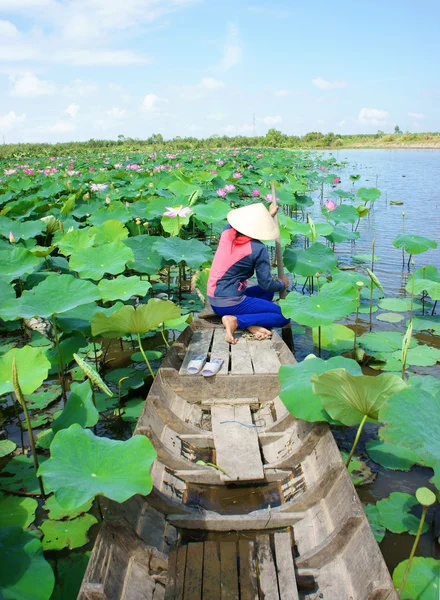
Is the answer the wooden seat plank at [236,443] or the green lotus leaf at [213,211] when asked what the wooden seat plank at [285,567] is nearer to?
the wooden seat plank at [236,443]

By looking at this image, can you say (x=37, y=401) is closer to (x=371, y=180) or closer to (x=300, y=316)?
(x=300, y=316)

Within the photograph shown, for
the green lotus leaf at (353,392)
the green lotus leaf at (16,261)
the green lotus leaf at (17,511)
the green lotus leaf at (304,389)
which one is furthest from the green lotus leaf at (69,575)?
the green lotus leaf at (16,261)

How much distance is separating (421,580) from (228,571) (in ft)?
2.41

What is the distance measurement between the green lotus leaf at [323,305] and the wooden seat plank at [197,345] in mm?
717

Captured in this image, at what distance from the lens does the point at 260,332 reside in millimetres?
3775

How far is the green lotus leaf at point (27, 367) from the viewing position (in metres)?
2.33

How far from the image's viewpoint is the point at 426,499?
1.34 m

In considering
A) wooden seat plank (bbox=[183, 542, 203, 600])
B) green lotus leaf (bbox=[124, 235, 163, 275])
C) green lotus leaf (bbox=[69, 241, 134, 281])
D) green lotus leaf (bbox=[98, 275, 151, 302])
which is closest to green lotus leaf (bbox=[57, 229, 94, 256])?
green lotus leaf (bbox=[124, 235, 163, 275])

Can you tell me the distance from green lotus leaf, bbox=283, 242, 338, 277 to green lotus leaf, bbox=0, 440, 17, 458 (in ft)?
8.73

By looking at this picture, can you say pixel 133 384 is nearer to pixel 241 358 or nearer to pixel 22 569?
pixel 241 358

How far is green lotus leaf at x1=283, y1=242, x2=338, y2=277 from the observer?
429 cm

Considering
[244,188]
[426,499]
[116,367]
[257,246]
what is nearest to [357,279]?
[257,246]

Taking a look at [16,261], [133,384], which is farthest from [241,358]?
[16,261]

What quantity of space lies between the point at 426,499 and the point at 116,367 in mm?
3017
